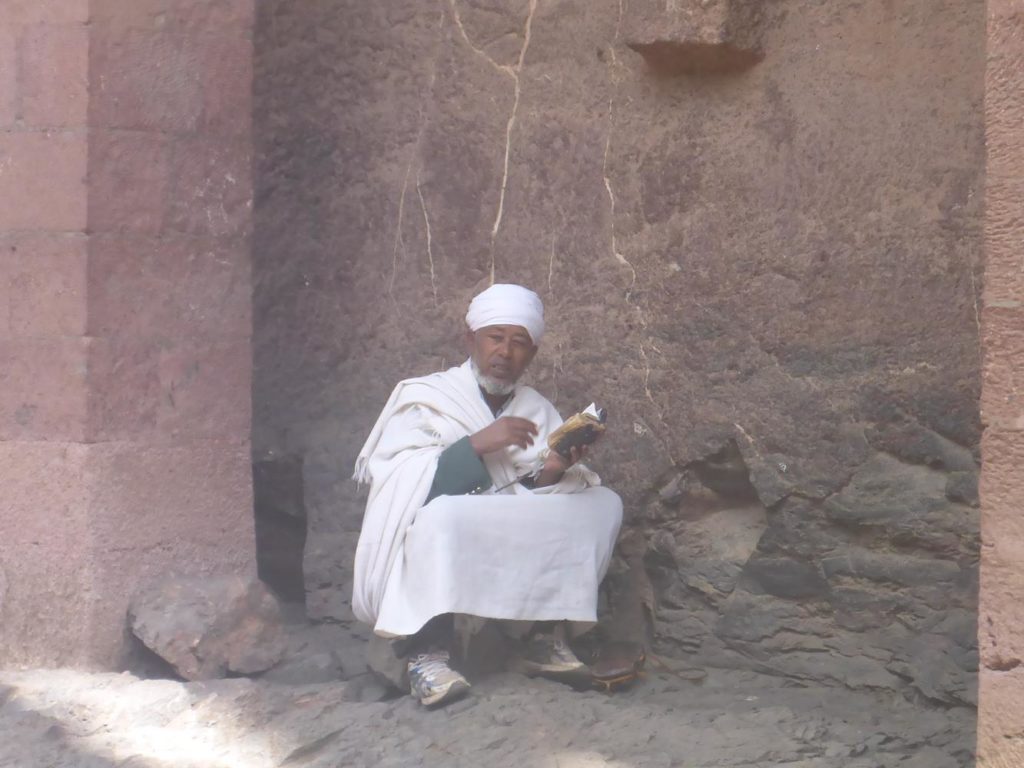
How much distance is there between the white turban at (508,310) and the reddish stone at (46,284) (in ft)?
4.13

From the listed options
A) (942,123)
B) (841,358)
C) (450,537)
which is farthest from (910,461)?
(450,537)

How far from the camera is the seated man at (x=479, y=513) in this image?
15.3 ft

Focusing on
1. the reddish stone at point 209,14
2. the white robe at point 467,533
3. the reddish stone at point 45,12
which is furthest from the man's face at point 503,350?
the reddish stone at point 45,12

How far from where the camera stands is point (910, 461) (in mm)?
4930

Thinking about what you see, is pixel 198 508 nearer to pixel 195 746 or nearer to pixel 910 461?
pixel 195 746

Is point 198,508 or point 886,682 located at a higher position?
point 198,508

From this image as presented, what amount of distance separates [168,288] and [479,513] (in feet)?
4.45

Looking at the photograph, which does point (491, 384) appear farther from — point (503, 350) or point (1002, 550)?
point (1002, 550)

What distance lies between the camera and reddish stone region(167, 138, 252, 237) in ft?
17.3

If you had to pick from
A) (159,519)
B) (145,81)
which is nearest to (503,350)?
(159,519)

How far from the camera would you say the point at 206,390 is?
17.5ft

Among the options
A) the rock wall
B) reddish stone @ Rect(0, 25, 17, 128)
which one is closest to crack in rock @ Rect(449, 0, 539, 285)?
the rock wall

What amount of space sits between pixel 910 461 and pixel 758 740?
41.8 inches

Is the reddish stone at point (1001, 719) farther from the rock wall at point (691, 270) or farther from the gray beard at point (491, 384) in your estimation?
the gray beard at point (491, 384)
